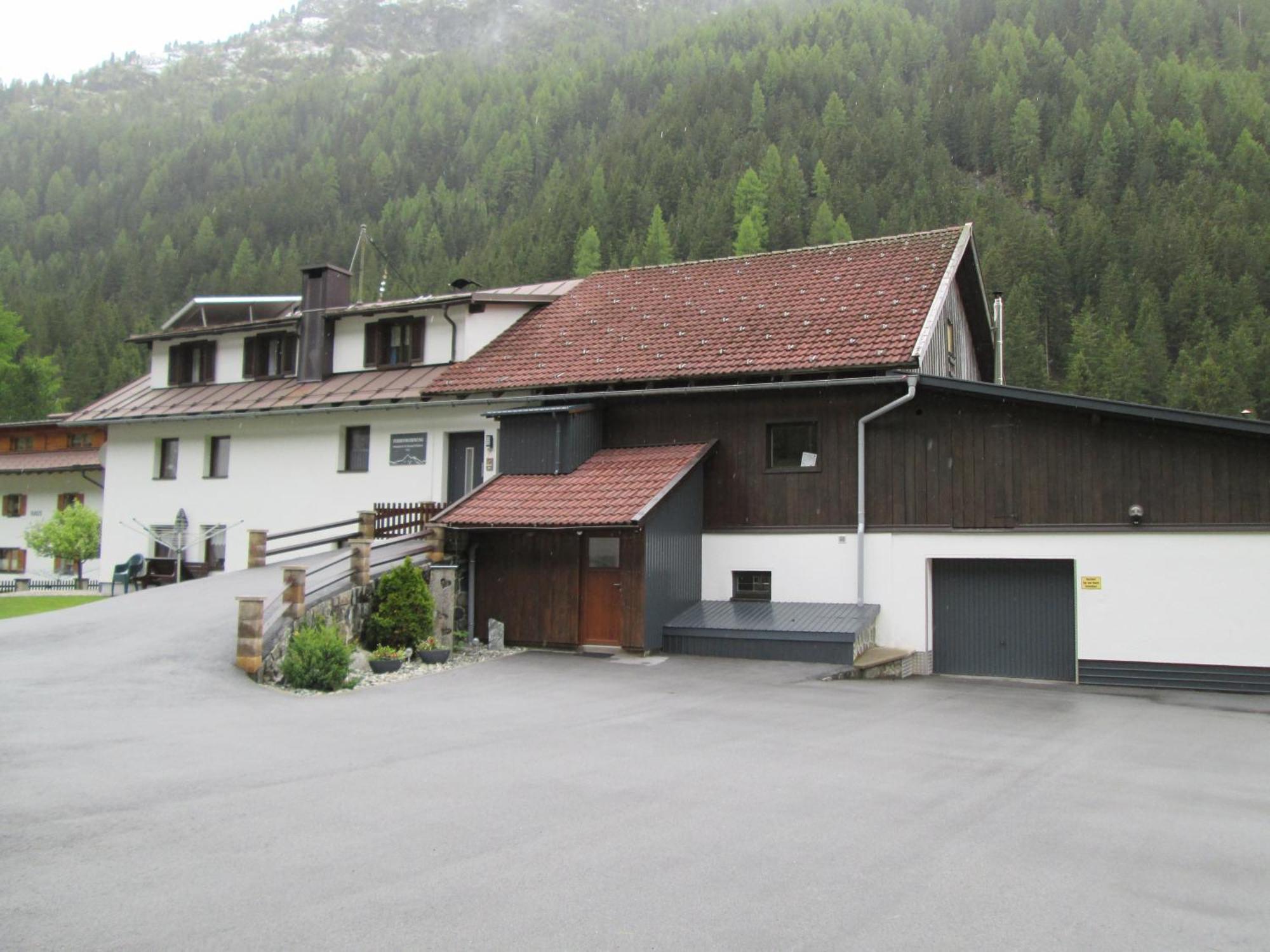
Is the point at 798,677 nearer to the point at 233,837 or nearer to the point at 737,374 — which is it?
the point at 737,374

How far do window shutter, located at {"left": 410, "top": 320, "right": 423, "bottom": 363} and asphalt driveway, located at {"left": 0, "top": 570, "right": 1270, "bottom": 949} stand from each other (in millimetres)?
12499

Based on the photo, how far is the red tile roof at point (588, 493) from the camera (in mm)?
18828

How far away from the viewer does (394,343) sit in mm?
26797

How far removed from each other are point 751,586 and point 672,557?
1.89 metres

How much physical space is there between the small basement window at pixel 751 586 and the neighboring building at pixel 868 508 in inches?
1.8

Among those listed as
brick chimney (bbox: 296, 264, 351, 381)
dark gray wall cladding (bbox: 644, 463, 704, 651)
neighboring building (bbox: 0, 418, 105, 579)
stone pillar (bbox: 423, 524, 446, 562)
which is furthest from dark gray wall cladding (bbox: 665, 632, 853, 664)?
neighboring building (bbox: 0, 418, 105, 579)

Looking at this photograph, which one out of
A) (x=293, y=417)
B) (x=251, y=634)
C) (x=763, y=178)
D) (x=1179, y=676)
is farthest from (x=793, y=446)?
(x=763, y=178)

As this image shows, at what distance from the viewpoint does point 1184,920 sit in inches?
244

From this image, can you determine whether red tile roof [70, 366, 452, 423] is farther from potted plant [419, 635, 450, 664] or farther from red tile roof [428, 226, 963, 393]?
potted plant [419, 635, 450, 664]

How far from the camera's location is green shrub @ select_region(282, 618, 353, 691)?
14758 millimetres

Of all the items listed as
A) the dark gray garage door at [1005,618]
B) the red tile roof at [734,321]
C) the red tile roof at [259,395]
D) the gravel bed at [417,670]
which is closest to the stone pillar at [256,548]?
the red tile roof at [259,395]

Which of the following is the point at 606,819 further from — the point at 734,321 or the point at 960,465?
the point at 734,321

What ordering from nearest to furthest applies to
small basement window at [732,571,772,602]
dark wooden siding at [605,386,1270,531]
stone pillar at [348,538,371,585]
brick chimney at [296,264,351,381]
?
dark wooden siding at [605,386,1270,531] → stone pillar at [348,538,371,585] → small basement window at [732,571,772,602] → brick chimney at [296,264,351,381]

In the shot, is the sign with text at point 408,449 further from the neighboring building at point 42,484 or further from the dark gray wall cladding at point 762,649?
the neighboring building at point 42,484
